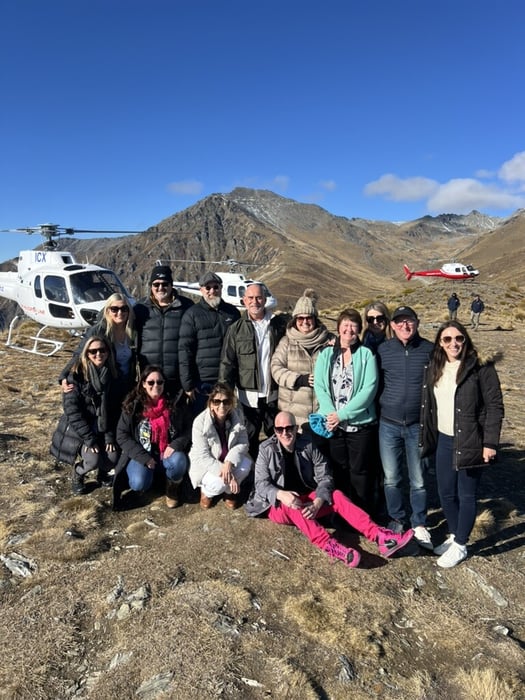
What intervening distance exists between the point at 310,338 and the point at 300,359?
24cm

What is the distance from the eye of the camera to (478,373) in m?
4.02

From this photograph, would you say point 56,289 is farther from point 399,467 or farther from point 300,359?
point 399,467

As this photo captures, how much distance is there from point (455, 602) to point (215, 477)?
2.47m

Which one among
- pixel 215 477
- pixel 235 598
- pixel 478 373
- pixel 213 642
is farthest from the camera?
pixel 215 477

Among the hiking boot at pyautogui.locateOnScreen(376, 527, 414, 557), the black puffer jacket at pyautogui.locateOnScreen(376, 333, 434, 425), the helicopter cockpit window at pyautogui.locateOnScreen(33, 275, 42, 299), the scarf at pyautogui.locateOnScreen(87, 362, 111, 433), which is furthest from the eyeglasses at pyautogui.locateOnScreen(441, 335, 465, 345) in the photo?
the helicopter cockpit window at pyautogui.locateOnScreen(33, 275, 42, 299)

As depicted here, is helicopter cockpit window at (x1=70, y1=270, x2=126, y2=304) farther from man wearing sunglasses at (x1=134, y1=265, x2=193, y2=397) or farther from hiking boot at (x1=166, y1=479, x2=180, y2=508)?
hiking boot at (x1=166, y1=479, x2=180, y2=508)

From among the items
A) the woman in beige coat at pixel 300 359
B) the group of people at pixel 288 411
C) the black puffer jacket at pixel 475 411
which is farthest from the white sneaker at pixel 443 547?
the woman in beige coat at pixel 300 359

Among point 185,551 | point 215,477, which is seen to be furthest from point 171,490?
point 185,551

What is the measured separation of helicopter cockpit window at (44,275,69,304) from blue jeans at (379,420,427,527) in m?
10.3

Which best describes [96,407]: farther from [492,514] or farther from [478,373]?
[492,514]

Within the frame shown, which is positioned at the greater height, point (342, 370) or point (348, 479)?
point (342, 370)

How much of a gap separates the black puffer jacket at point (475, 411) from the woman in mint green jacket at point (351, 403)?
2.66 ft

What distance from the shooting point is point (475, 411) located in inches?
158

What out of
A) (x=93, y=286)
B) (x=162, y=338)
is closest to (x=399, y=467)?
(x=162, y=338)
